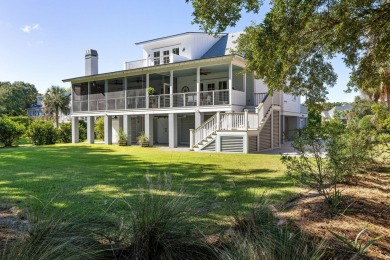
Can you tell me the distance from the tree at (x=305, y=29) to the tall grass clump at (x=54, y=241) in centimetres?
549

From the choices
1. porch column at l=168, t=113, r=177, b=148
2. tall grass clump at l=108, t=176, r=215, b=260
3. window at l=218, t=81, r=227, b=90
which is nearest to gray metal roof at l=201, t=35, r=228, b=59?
window at l=218, t=81, r=227, b=90

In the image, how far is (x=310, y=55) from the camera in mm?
9203

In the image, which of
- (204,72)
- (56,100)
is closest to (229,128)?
(204,72)

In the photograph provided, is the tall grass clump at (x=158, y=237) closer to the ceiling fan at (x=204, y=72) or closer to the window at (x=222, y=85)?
the ceiling fan at (x=204, y=72)

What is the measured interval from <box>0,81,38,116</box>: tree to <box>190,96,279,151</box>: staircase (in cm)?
4980

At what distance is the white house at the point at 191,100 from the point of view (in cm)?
1723

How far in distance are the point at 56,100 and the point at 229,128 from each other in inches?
1346

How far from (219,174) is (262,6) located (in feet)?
16.2

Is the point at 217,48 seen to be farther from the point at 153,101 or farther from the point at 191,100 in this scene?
the point at 153,101

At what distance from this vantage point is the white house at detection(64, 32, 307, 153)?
1723cm

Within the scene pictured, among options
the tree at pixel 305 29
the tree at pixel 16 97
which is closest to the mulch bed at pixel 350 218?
the tree at pixel 305 29

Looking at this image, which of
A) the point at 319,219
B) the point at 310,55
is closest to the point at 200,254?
the point at 319,219

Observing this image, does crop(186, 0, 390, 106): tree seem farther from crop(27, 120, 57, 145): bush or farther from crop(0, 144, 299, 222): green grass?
crop(27, 120, 57, 145): bush

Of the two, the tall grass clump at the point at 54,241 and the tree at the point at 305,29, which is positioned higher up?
the tree at the point at 305,29
